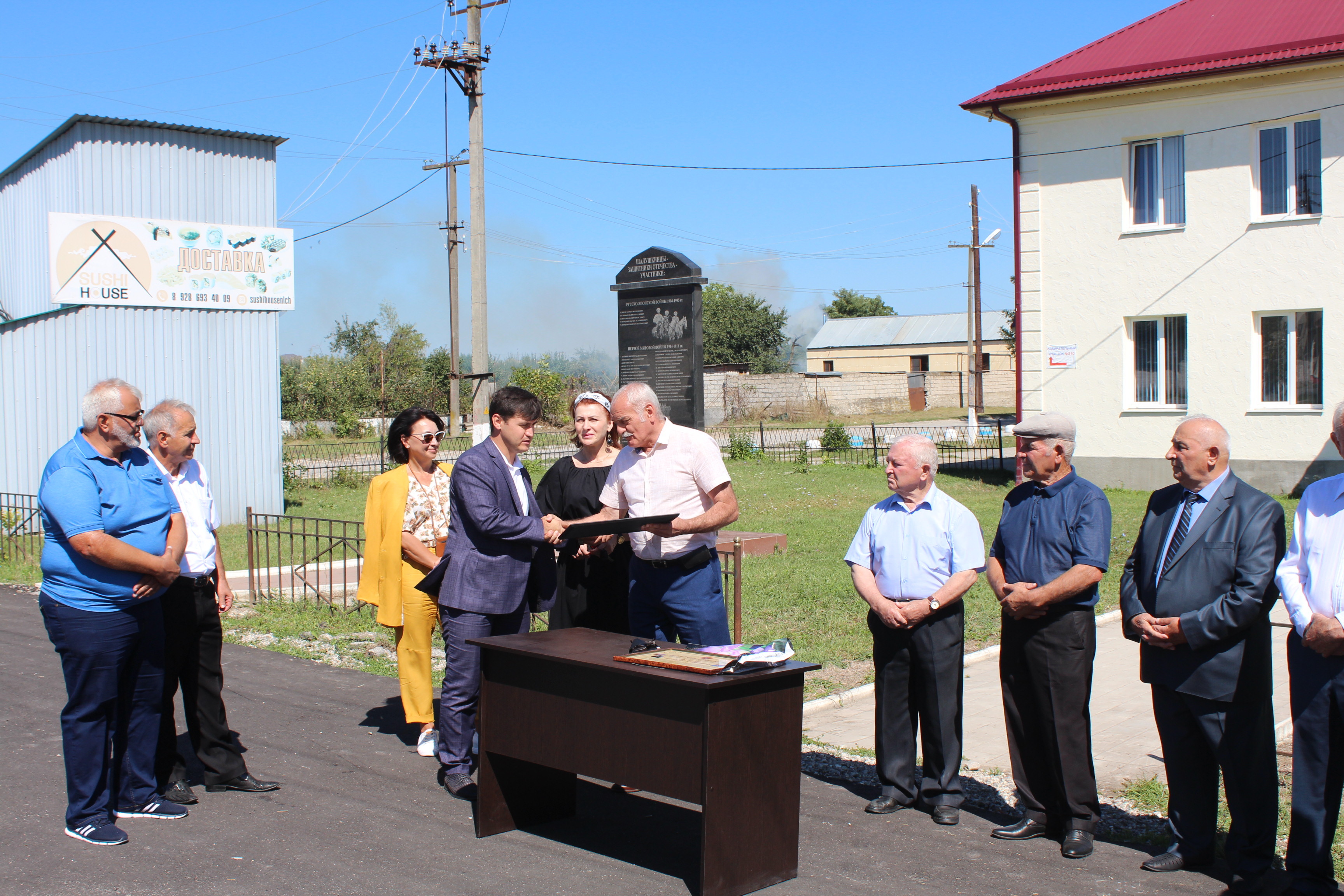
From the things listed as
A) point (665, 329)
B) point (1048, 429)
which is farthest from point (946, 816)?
point (665, 329)

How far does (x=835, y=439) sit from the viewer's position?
96.0ft

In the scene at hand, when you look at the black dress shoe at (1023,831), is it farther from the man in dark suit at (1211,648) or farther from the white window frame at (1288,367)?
the white window frame at (1288,367)

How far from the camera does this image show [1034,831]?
4.84m

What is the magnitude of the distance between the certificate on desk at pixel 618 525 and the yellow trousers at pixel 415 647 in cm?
143

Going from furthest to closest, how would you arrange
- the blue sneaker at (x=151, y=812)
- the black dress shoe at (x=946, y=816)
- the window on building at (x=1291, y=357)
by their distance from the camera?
the window on building at (x=1291, y=357) < the blue sneaker at (x=151, y=812) < the black dress shoe at (x=946, y=816)

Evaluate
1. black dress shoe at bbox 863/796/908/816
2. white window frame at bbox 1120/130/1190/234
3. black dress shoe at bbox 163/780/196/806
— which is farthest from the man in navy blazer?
white window frame at bbox 1120/130/1190/234

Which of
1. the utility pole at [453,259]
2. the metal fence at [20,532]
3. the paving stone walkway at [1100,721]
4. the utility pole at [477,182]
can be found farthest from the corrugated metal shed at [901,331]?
the paving stone walkway at [1100,721]

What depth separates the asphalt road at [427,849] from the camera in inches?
170

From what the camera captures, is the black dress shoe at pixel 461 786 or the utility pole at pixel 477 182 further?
the utility pole at pixel 477 182

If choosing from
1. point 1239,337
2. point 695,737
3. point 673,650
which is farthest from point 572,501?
point 1239,337

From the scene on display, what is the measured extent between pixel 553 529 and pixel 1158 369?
17.1m

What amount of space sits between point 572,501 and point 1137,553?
A: 3.10 m

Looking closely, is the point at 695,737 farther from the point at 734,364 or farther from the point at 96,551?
the point at 734,364

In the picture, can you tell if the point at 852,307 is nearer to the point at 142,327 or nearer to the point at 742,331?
the point at 742,331
